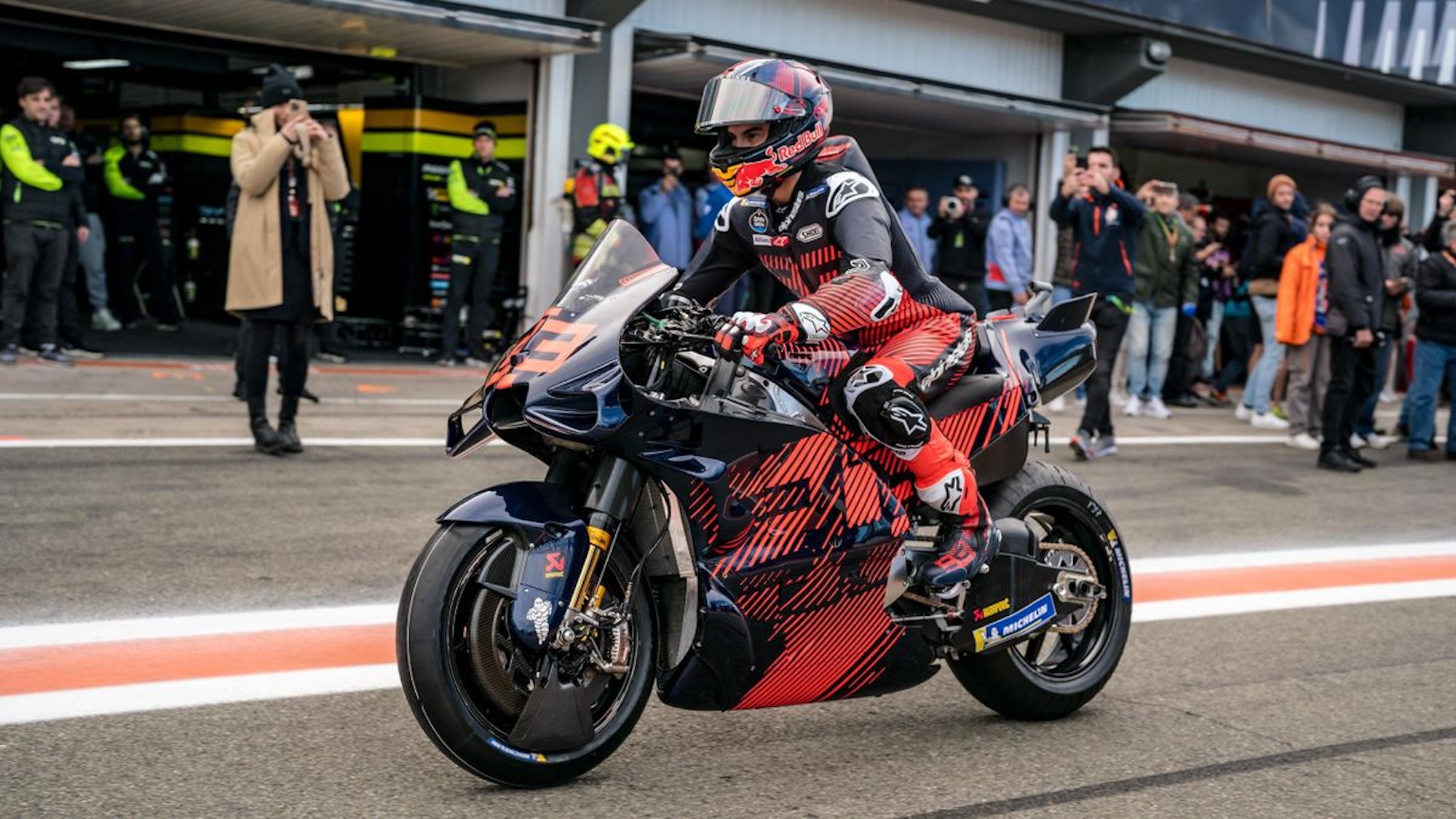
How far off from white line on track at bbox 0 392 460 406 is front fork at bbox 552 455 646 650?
801 cm

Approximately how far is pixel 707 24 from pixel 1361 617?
1287 cm

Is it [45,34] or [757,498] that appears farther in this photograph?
[45,34]

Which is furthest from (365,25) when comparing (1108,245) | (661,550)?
(661,550)

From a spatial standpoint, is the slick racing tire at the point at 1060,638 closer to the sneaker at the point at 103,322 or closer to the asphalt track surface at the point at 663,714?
the asphalt track surface at the point at 663,714

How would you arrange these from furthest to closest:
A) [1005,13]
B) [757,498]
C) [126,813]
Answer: [1005,13], [757,498], [126,813]

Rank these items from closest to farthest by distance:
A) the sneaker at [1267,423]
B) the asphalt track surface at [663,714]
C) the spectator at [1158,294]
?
the asphalt track surface at [663,714] → the spectator at [1158,294] → the sneaker at [1267,423]

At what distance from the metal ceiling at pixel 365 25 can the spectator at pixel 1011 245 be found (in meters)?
4.23

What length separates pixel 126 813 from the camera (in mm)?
3779

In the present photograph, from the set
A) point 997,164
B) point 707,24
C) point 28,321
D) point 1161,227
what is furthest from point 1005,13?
point 28,321

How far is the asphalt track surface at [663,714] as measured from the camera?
13.5ft

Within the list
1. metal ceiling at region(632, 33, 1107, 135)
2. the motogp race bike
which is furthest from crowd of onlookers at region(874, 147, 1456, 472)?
the motogp race bike

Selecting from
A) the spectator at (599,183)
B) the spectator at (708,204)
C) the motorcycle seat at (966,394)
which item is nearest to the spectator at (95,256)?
the spectator at (599,183)

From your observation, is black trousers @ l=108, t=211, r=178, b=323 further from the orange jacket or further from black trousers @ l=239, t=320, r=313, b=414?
the orange jacket

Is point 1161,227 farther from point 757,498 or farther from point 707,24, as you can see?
point 757,498
